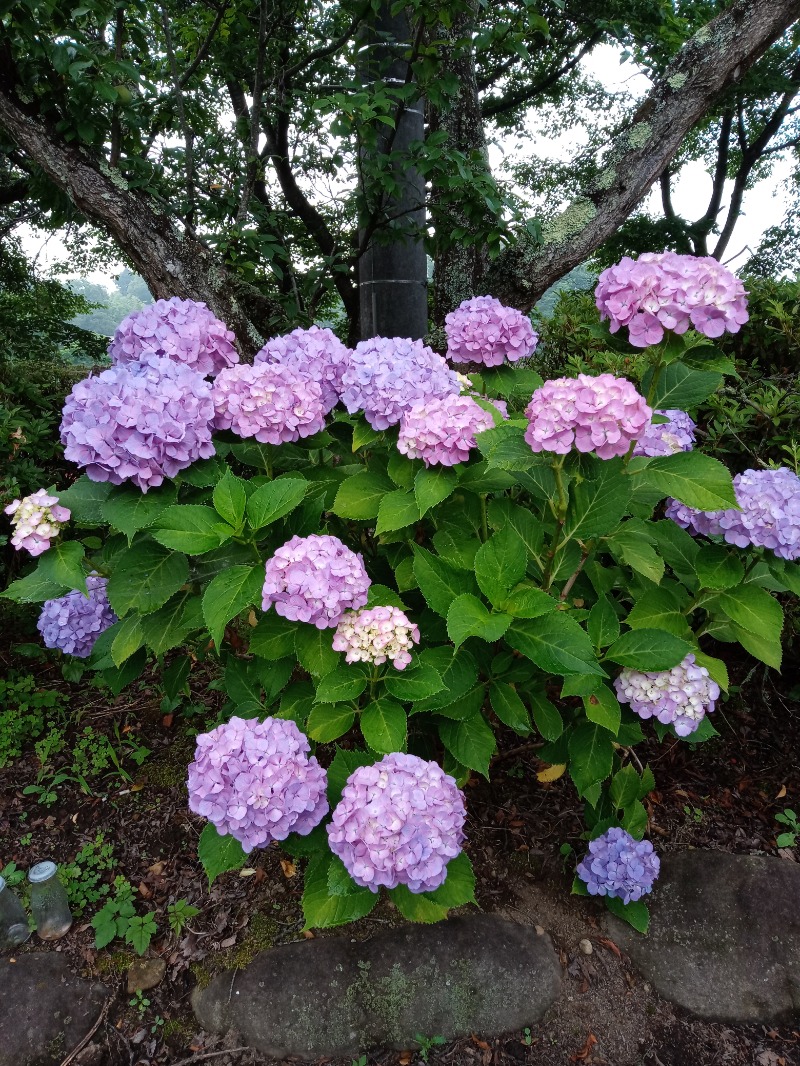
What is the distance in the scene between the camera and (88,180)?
3189 mm

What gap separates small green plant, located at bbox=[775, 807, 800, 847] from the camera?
247cm

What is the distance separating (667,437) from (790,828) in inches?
67.1

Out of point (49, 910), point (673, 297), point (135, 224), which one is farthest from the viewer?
point (135, 224)

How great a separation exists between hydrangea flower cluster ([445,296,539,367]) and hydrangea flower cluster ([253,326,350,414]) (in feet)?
1.35

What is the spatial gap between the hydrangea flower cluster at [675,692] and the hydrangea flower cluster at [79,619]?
167 cm

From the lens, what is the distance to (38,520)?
5.21 ft

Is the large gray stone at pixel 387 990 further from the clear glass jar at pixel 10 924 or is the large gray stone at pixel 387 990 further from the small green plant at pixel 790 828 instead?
the small green plant at pixel 790 828

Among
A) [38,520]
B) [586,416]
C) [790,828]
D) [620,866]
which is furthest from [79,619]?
[790,828]

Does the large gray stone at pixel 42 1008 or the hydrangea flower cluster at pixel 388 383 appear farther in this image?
the large gray stone at pixel 42 1008

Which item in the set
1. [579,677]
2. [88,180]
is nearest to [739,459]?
[579,677]

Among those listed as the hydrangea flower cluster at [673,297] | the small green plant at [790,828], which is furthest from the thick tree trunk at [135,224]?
the small green plant at [790,828]

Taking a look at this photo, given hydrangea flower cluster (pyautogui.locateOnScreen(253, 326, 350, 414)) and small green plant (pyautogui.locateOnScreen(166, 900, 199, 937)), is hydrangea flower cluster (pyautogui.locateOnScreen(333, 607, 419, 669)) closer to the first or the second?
hydrangea flower cluster (pyautogui.locateOnScreen(253, 326, 350, 414))

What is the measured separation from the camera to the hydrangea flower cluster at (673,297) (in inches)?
54.3

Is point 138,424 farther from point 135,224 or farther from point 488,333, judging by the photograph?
point 135,224
